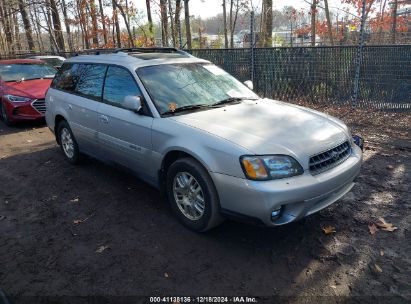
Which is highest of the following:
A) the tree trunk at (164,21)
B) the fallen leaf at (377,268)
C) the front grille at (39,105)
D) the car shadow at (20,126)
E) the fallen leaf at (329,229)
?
the tree trunk at (164,21)

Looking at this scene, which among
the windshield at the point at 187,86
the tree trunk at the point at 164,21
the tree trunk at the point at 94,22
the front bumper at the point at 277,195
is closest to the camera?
the front bumper at the point at 277,195

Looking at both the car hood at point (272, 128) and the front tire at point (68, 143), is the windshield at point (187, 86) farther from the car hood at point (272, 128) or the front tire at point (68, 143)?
the front tire at point (68, 143)

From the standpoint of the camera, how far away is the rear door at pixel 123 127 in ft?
13.3

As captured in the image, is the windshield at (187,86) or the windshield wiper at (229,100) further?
the windshield wiper at (229,100)

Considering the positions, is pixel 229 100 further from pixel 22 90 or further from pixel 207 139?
pixel 22 90

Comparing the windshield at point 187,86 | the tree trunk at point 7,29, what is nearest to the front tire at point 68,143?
the windshield at point 187,86

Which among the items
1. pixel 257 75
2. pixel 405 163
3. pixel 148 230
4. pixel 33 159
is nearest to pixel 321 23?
pixel 257 75

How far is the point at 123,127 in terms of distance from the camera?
431cm

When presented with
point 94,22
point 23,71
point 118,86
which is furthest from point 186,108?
point 94,22

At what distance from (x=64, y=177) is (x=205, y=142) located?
118 inches

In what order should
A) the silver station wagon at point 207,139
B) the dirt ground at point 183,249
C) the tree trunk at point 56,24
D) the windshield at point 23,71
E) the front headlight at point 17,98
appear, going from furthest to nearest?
1. the tree trunk at point 56,24
2. the windshield at point 23,71
3. the front headlight at point 17,98
4. the silver station wagon at point 207,139
5. the dirt ground at point 183,249

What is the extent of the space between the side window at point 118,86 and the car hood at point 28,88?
4817mm

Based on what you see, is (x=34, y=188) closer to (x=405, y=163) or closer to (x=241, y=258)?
(x=241, y=258)

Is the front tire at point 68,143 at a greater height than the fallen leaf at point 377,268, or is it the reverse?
the front tire at point 68,143
